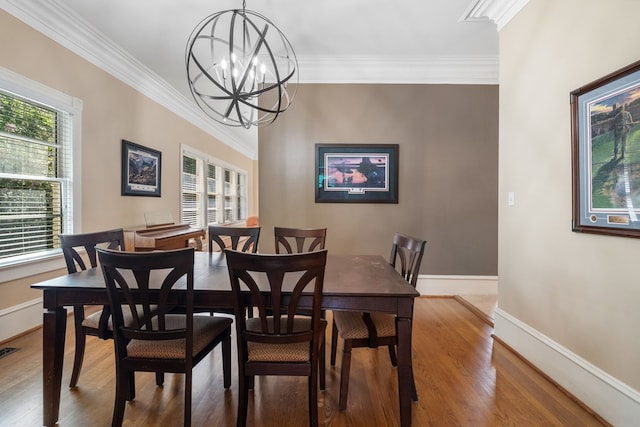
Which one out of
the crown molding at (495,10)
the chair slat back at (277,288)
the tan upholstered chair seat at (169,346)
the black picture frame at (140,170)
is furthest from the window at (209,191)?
the crown molding at (495,10)

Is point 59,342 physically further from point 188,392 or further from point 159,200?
point 159,200

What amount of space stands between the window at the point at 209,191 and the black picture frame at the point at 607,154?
5016 mm

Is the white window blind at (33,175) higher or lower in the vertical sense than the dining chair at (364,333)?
higher

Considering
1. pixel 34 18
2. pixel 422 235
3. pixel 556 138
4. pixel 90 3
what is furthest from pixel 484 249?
pixel 34 18

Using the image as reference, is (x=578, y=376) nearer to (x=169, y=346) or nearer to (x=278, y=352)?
(x=278, y=352)

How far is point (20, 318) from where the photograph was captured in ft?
8.07

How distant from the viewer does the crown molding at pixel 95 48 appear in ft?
8.06

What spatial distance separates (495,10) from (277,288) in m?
2.94

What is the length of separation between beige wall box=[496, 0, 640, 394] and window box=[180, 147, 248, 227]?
469 centimetres

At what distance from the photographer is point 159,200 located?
4.29 meters

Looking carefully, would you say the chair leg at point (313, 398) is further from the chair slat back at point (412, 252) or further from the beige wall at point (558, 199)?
the beige wall at point (558, 199)

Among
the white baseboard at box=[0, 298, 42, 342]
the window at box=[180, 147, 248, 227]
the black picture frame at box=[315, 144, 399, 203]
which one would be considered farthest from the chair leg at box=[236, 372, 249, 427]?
the window at box=[180, 147, 248, 227]

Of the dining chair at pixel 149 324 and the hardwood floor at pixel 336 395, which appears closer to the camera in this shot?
the dining chair at pixel 149 324

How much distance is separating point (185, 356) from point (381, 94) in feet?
11.4
